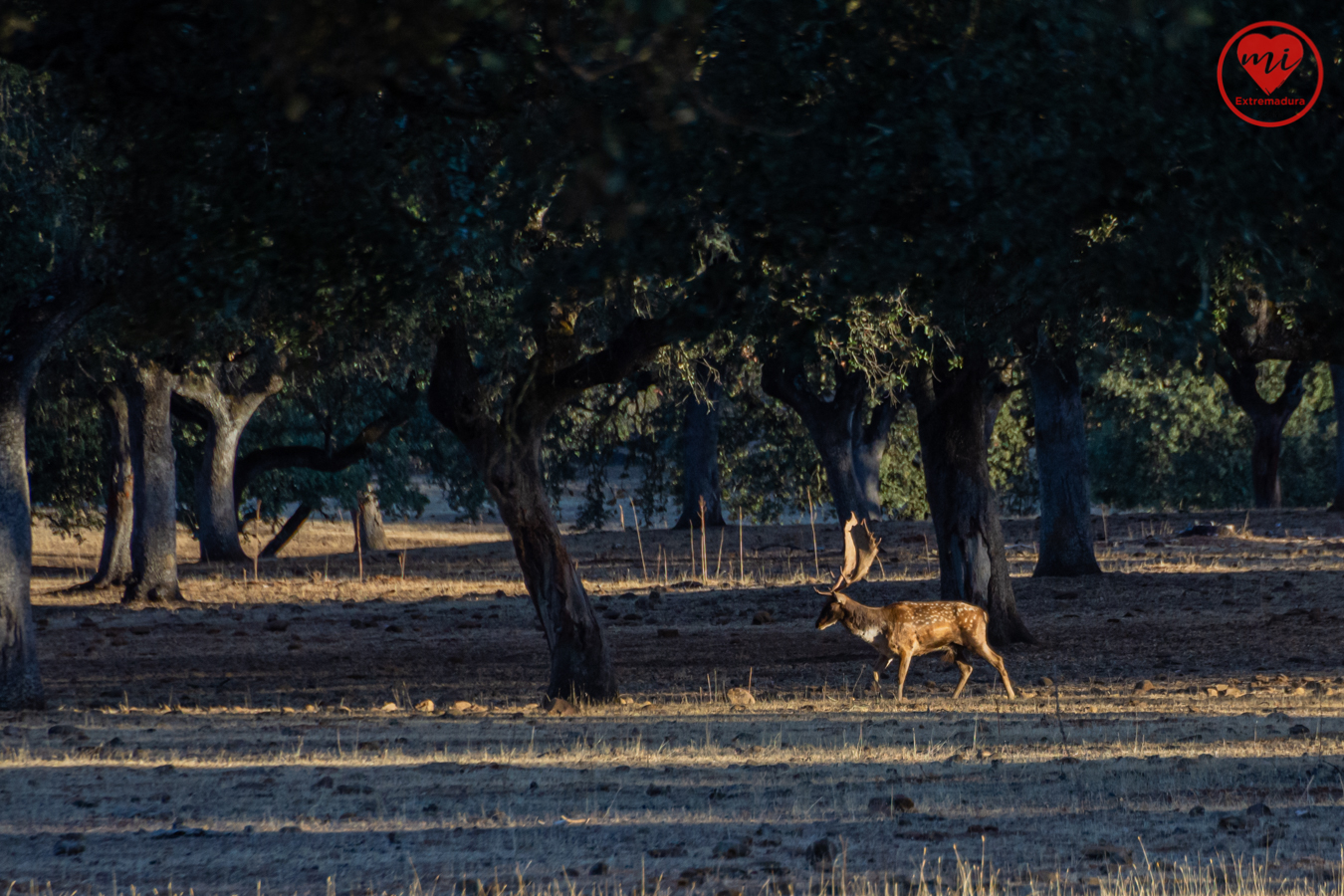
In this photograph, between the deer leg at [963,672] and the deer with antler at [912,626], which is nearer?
the deer with antler at [912,626]

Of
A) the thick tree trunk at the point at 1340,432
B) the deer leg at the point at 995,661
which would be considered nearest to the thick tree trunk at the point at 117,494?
the deer leg at the point at 995,661

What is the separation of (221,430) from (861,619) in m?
21.0

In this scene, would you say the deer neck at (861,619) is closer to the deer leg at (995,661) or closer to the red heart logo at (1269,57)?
the deer leg at (995,661)

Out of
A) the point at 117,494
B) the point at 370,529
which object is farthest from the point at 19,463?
the point at 370,529

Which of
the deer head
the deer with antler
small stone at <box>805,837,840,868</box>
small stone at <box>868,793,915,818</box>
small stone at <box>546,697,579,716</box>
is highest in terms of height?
the deer head

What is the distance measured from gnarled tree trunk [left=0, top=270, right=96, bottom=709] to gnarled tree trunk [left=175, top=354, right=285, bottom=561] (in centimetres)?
1325

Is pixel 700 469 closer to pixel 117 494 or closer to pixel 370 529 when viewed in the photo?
pixel 370 529

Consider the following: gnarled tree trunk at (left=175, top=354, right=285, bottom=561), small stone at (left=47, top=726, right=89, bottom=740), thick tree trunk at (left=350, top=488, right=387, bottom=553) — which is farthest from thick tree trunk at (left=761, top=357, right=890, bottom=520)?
thick tree trunk at (left=350, top=488, right=387, bottom=553)

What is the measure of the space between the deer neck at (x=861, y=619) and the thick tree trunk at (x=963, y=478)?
3.68 metres

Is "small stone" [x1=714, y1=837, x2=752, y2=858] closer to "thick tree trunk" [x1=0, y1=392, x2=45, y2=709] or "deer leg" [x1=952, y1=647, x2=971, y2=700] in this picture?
"deer leg" [x1=952, y1=647, x2=971, y2=700]

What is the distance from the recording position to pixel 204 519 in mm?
34375

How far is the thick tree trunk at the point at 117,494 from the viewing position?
28.5 m

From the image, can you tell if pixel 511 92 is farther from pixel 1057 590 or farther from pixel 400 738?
pixel 1057 590

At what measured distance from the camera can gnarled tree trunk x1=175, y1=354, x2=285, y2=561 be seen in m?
30.0
